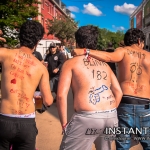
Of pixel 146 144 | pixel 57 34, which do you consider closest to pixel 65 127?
pixel 146 144

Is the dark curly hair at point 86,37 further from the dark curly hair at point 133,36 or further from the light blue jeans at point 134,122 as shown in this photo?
the light blue jeans at point 134,122

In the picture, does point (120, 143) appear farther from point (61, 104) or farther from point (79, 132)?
point (61, 104)

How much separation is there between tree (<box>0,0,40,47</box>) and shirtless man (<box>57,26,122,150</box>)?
11191 mm

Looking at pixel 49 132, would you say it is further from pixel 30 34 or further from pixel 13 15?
pixel 13 15

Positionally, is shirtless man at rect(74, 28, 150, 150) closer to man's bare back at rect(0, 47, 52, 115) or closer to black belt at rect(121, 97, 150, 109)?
black belt at rect(121, 97, 150, 109)

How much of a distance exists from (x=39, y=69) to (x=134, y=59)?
1160mm

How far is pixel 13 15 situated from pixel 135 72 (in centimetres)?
1147

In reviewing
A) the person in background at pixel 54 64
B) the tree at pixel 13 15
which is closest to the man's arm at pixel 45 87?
the person in background at pixel 54 64

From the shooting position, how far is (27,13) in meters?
13.2

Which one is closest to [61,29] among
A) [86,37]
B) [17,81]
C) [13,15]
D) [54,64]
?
[13,15]

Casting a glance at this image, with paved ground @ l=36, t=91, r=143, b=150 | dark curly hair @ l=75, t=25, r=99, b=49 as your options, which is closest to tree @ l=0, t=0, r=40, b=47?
paved ground @ l=36, t=91, r=143, b=150

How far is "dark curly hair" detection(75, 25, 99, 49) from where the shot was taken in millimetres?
2176

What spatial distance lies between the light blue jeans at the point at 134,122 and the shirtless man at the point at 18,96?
3.58ft

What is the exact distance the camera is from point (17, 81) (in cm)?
208
